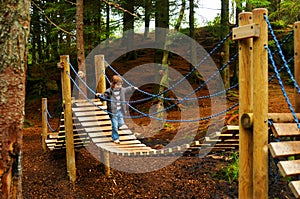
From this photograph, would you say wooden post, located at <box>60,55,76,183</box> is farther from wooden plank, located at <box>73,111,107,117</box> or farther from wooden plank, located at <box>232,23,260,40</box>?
wooden plank, located at <box>232,23,260,40</box>

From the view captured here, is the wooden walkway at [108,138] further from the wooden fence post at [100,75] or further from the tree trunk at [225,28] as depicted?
the tree trunk at [225,28]

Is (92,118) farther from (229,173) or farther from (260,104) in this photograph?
(260,104)

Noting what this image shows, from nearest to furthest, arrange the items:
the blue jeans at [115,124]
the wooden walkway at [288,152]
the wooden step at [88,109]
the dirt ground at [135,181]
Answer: the wooden walkway at [288,152] < the blue jeans at [115,124] < the dirt ground at [135,181] < the wooden step at [88,109]

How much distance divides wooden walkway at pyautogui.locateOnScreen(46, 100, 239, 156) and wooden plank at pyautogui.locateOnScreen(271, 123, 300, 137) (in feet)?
2.81

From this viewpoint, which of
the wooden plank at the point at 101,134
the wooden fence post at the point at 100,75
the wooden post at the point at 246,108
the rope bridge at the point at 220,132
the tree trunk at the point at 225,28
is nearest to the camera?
the rope bridge at the point at 220,132

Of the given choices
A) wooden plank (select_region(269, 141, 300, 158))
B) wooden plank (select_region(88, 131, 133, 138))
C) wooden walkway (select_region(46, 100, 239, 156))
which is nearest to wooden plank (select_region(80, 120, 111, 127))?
wooden walkway (select_region(46, 100, 239, 156))

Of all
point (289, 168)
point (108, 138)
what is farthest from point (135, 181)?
point (289, 168)

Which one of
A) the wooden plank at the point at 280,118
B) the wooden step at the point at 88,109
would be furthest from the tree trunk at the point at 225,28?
the wooden plank at the point at 280,118

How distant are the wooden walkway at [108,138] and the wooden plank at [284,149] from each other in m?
0.98

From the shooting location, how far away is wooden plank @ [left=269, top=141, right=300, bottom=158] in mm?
2963

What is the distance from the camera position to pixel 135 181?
6.55 meters

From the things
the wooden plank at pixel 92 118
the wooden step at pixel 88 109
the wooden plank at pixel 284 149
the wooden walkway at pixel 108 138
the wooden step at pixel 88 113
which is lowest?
the wooden walkway at pixel 108 138

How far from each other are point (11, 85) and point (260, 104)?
6.80ft

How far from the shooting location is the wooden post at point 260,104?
306cm
